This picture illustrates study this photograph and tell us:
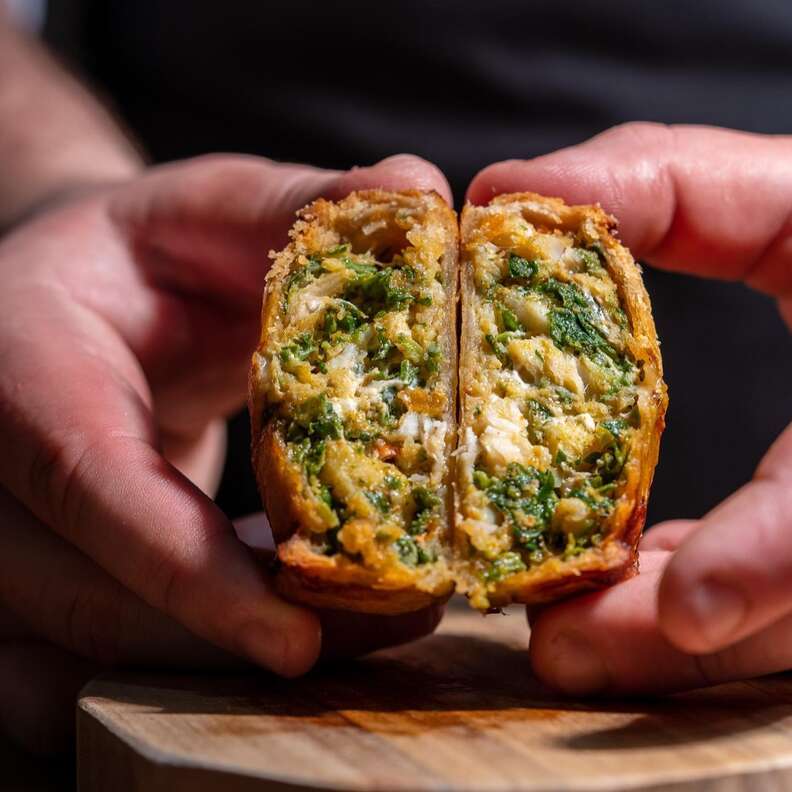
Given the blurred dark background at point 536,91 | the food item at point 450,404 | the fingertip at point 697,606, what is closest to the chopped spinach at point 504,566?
the food item at point 450,404

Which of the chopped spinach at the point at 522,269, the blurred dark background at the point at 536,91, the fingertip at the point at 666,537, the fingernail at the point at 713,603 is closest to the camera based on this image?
the fingernail at the point at 713,603

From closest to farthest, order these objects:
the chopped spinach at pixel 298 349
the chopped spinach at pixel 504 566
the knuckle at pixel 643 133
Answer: the chopped spinach at pixel 504 566
the chopped spinach at pixel 298 349
the knuckle at pixel 643 133

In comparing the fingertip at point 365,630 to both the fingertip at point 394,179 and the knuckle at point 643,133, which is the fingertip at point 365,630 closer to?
the fingertip at point 394,179

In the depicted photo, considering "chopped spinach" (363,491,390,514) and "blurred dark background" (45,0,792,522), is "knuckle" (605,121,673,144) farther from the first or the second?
"chopped spinach" (363,491,390,514)

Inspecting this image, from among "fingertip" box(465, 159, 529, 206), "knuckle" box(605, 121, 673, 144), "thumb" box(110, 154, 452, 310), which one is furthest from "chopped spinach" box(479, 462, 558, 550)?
"knuckle" box(605, 121, 673, 144)

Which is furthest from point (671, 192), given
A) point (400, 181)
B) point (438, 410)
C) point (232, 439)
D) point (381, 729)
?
point (232, 439)

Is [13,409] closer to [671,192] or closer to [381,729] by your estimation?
[381,729]

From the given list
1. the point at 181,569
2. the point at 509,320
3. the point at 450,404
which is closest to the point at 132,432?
the point at 181,569

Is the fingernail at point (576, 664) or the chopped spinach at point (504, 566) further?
the fingernail at point (576, 664)
